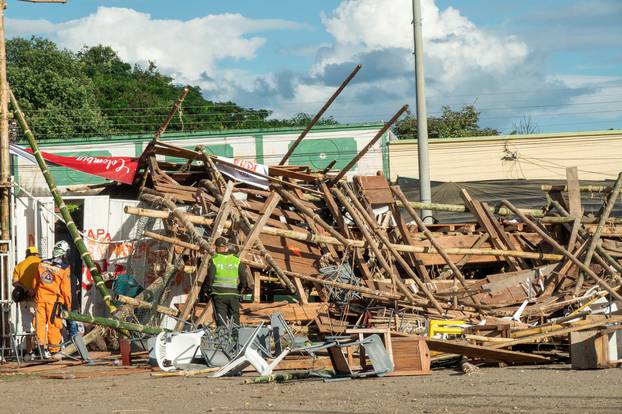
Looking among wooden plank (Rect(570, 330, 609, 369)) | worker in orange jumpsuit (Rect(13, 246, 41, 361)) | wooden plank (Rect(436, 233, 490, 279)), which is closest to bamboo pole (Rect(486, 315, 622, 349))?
wooden plank (Rect(570, 330, 609, 369))

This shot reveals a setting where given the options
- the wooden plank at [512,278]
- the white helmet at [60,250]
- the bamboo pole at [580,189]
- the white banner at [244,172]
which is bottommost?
the wooden plank at [512,278]

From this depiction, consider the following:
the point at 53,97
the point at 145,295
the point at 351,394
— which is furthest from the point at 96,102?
the point at 351,394

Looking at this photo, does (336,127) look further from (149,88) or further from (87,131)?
(149,88)

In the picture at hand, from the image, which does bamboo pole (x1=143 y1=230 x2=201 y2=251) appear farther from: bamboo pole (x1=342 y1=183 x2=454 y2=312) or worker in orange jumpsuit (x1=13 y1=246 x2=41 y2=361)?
bamboo pole (x1=342 y1=183 x2=454 y2=312)

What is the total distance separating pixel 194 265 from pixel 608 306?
22.1ft

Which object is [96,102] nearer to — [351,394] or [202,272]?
[202,272]

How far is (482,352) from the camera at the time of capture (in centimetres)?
1208

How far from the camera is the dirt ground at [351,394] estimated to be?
8711 millimetres

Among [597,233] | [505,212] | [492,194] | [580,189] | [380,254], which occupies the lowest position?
[380,254]

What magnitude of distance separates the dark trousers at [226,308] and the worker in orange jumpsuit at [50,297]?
9.37 ft

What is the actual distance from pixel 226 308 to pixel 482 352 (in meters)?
4.07

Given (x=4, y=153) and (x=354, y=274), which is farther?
(x=354, y=274)

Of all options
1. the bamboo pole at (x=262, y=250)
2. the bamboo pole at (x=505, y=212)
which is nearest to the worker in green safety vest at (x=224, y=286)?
the bamboo pole at (x=262, y=250)

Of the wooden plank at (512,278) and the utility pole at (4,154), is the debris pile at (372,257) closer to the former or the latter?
the wooden plank at (512,278)
